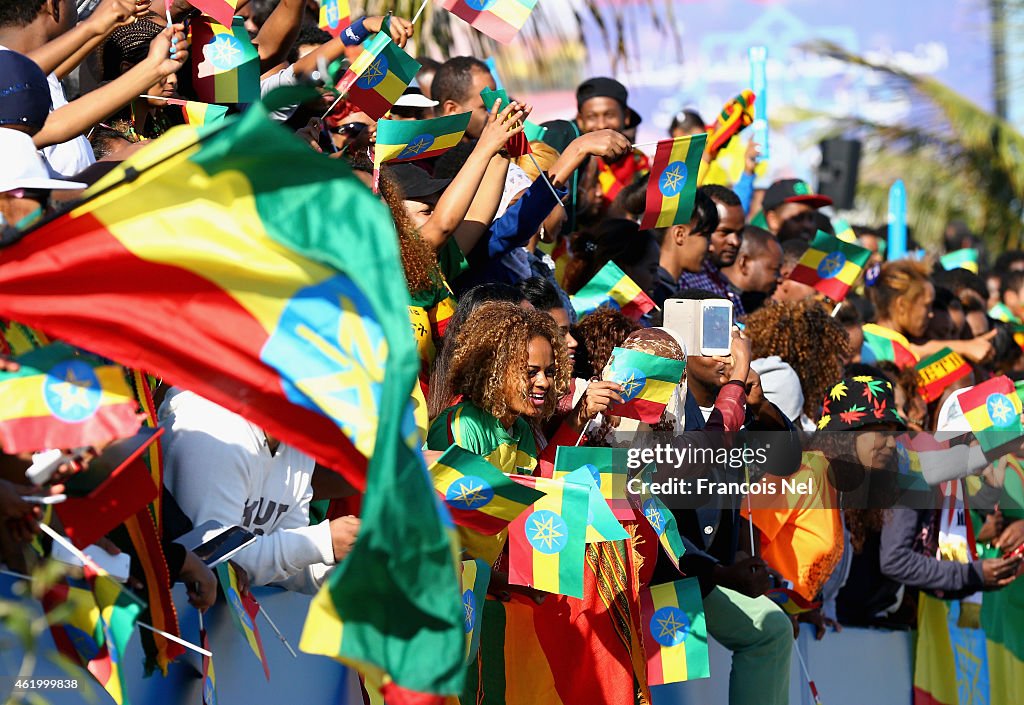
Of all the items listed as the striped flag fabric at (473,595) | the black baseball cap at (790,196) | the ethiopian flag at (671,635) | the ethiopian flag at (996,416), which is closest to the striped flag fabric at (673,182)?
the ethiopian flag at (996,416)

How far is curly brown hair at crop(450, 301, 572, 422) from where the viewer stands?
5516mm

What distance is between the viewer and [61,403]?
352 cm

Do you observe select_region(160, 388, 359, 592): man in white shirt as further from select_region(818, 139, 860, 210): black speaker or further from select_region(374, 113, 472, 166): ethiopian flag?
select_region(818, 139, 860, 210): black speaker

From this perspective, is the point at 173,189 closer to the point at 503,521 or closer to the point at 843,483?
the point at 503,521

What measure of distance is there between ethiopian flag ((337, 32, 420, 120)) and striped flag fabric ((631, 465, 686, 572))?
1696 millimetres

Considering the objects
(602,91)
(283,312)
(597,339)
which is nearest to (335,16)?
(597,339)

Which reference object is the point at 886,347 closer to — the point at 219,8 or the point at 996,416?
the point at 996,416

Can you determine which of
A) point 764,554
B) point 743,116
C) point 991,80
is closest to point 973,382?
point 743,116

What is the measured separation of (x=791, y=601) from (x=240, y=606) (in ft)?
11.1

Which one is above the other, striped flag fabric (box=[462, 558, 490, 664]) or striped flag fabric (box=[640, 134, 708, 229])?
striped flag fabric (box=[640, 134, 708, 229])

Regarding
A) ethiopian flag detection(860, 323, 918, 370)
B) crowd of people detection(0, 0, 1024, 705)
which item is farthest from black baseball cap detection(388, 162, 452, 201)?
ethiopian flag detection(860, 323, 918, 370)

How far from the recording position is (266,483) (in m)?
4.73

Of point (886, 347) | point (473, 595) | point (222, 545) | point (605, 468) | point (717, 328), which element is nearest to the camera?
point (222, 545)

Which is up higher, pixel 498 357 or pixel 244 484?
pixel 498 357
